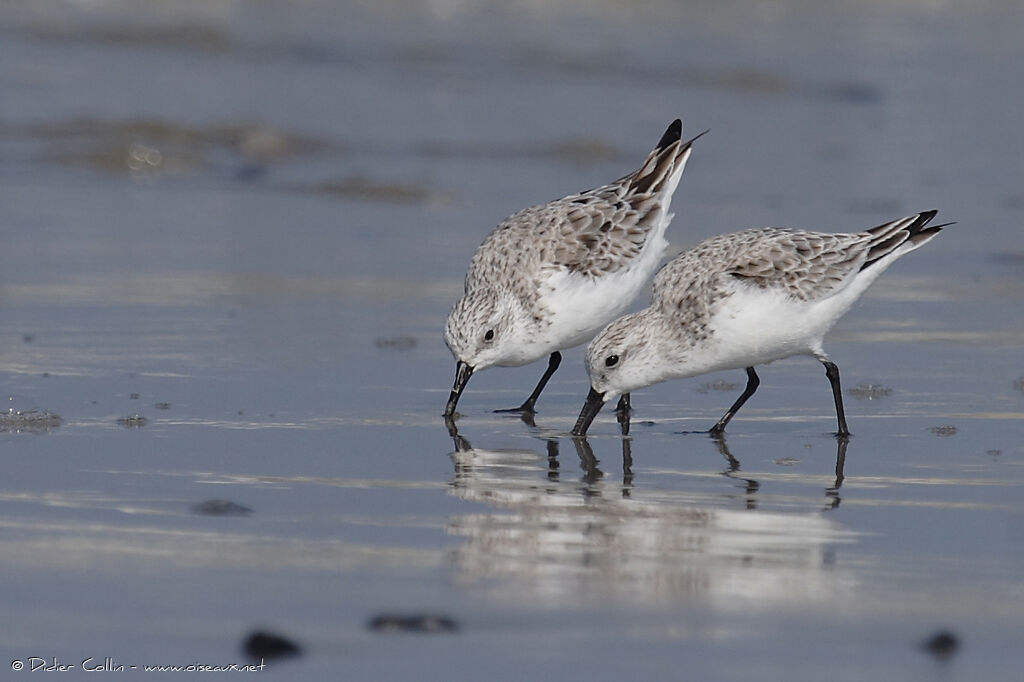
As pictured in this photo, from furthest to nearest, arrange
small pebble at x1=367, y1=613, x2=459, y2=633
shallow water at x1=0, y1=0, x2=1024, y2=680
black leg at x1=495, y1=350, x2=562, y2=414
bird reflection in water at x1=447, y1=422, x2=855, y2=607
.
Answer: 1. black leg at x1=495, y1=350, x2=562, y2=414
2. bird reflection in water at x1=447, y1=422, x2=855, y2=607
3. shallow water at x1=0, y1=0, x2=1024, y2=680
4. small pebble at x1=367, y1=613, x2=459, y2=633

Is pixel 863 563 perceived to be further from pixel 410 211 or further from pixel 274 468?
pixel 410 211

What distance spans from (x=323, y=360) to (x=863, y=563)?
13.0 feet

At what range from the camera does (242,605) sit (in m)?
4.53

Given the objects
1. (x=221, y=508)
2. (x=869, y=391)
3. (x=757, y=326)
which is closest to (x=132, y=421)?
(x=221, y=508)

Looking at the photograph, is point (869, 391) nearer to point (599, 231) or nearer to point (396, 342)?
point (599, 231)

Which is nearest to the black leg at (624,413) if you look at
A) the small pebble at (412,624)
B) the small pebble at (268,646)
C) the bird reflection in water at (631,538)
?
the bird reflection in water at (631,538)

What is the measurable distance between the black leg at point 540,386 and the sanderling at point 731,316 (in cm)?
50

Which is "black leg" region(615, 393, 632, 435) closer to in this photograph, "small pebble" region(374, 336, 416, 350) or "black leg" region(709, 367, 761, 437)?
"black leg" region(709, 367, 761, 437)

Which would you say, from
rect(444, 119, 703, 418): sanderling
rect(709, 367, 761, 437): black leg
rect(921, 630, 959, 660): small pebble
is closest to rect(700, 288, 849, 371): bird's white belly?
rect(709, 367, 761, 437): black leg

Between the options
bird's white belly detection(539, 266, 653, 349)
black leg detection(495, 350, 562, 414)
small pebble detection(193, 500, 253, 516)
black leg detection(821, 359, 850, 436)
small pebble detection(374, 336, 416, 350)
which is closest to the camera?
small pebble detection(193, 500, 253, 516)

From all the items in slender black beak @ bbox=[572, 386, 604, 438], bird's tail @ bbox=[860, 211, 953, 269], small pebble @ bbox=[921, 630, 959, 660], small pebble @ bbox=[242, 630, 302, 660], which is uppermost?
bird's tail @ bbox=[860, 211, 953, 269]

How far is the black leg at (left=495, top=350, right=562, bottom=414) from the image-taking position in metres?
7.72

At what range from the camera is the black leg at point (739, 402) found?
7.26 metres

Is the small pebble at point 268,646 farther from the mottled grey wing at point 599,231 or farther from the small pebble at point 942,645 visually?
the mottled grey wing at point 599,231
